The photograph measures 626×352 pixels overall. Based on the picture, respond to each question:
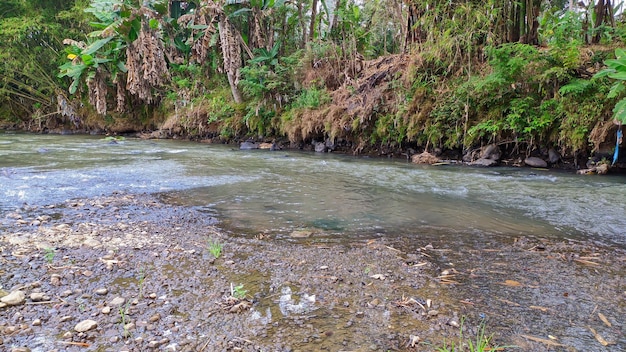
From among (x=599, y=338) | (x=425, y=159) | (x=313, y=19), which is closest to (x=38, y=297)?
(x=599, y=338)

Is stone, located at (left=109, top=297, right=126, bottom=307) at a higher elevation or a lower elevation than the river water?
lower

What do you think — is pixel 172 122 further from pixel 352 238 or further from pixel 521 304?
pixel 521 304

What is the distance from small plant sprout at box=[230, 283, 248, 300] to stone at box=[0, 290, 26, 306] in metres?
1.42

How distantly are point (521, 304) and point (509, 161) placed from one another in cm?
833

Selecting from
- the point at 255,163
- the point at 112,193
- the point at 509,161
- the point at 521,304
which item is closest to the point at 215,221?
the point at 112,193

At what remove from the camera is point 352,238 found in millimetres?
4207

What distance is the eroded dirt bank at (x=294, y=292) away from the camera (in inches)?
89.9

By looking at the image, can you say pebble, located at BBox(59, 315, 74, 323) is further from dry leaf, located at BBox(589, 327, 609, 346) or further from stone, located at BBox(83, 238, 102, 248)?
dry leaf, located at BBox(589, 327, 609, 346)

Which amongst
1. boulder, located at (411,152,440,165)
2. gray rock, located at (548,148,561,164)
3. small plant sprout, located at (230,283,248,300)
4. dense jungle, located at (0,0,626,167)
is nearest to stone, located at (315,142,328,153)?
dense jungle, located at (0,0,626,167)

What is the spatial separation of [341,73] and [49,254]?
11.9 meters

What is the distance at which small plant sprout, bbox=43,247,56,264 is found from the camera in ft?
11.0

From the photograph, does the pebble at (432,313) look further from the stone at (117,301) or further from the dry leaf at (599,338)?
the stone at (117,301)

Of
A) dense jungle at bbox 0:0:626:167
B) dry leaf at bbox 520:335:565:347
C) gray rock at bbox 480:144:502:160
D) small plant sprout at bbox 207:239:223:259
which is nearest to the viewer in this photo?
dry leaf at bbox 520:335:565:347

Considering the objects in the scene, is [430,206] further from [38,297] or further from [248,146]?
[248,146]
